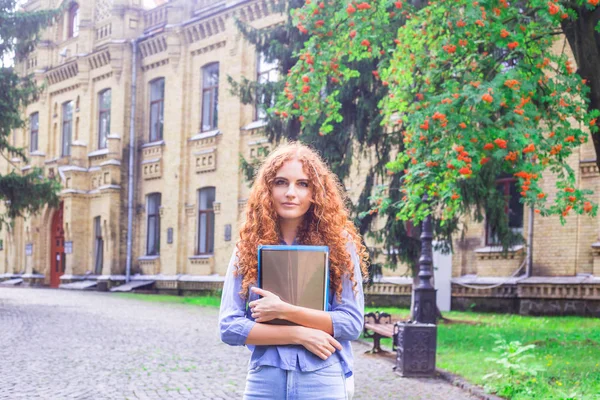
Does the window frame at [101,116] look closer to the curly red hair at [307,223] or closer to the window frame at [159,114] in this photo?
the window frame at [159,114]

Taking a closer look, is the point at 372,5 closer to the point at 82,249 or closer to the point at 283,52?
the point at 283,52

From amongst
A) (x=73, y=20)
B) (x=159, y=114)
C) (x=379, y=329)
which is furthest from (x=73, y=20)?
(x=379, y=329)

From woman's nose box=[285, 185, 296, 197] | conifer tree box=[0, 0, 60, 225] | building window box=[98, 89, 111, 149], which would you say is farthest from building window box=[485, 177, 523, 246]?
building window box=[98, 89, 111, 149]

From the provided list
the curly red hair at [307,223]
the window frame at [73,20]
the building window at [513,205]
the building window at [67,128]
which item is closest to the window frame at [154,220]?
the building window at [67,128]

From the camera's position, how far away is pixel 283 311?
2693mm

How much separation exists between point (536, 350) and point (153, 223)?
66.4ft

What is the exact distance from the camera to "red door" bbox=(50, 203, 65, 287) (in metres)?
32.7

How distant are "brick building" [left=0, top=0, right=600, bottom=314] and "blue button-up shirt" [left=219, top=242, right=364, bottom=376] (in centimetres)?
1733

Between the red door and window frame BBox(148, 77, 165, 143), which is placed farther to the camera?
the red door

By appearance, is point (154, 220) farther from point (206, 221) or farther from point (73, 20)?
point (73, 20)

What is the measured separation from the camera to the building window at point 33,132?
35594mm

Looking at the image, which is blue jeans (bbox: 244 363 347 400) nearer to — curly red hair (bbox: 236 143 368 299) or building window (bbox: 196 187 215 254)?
curly red hair (bbox: 236 143 368 299)

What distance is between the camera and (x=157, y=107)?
96.2 ft

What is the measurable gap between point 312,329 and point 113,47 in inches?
1129
